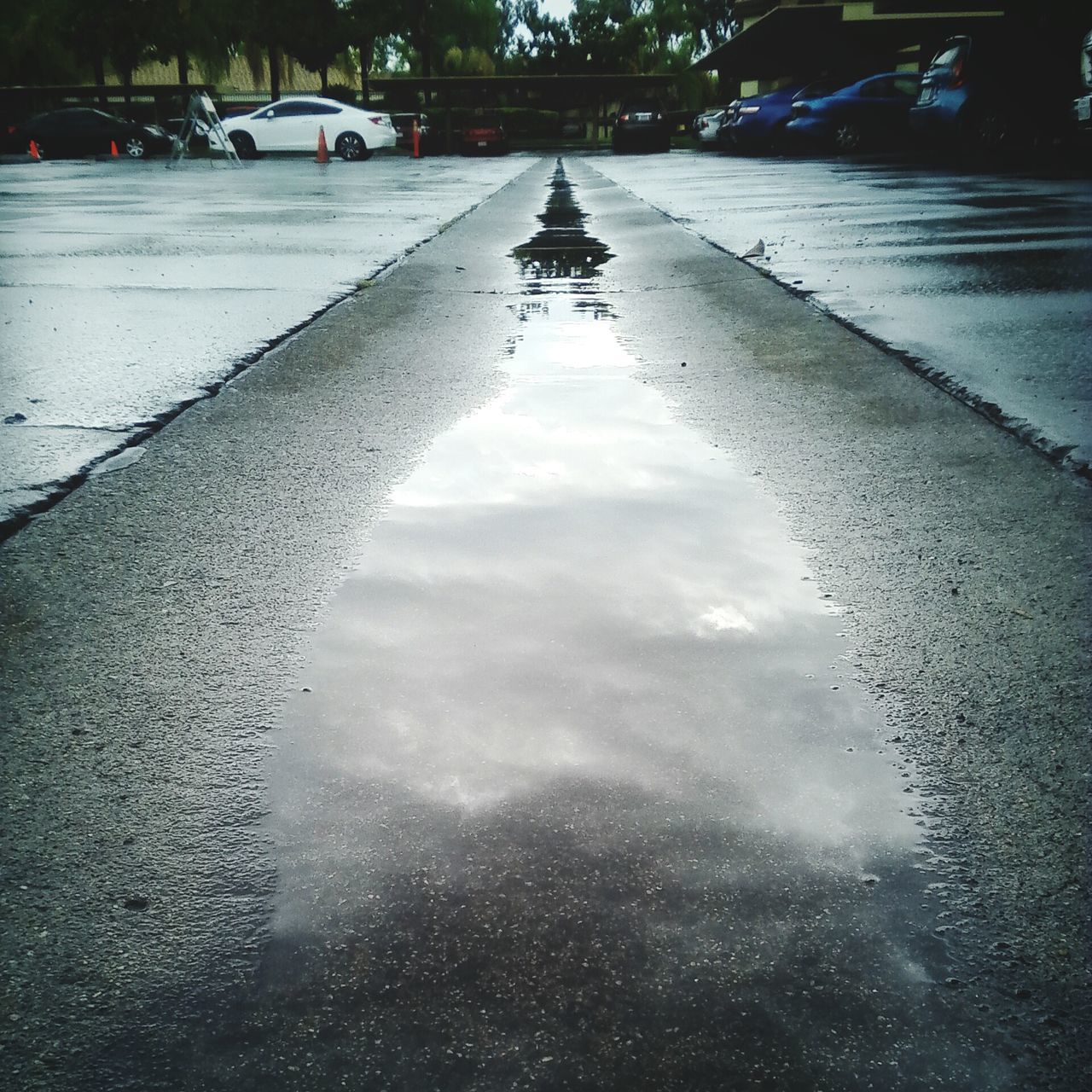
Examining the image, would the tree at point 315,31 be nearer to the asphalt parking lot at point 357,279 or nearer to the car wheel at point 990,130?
the asphalt parking lot at point 357,279

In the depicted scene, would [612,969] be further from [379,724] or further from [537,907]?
[379,724]

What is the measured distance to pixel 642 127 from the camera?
121ft

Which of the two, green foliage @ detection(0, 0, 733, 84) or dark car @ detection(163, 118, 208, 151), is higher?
green foliage @ detection(0, 0, 733, 84)

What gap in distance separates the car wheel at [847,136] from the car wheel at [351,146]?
13987mm

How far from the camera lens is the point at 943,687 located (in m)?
2.27

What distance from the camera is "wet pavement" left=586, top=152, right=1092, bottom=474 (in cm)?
458

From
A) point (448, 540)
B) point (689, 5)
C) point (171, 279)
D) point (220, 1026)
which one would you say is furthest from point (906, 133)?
point (689, 5)

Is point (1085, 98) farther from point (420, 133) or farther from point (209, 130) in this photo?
point (420, 133)

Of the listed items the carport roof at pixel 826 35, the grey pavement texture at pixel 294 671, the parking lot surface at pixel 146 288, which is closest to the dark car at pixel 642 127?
the carport roof at pixel 826 35

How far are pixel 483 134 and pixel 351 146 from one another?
5.91 meters

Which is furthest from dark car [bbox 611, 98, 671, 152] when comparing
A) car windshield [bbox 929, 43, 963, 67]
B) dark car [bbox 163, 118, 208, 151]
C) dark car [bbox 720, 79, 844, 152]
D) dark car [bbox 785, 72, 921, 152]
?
car windshield [bbox 929, 43, 963, 67]

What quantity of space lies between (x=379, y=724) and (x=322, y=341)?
407 centimetres

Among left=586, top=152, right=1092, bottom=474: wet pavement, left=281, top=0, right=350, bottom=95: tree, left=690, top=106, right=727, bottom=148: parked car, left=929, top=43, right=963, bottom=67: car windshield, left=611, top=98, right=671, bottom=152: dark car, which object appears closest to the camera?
left=586, top=152, right=1092, bottom=474: wet pavement

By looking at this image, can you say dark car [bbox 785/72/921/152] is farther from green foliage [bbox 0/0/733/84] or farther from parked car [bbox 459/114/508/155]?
green foliage [bbox 0/0/733/84]
